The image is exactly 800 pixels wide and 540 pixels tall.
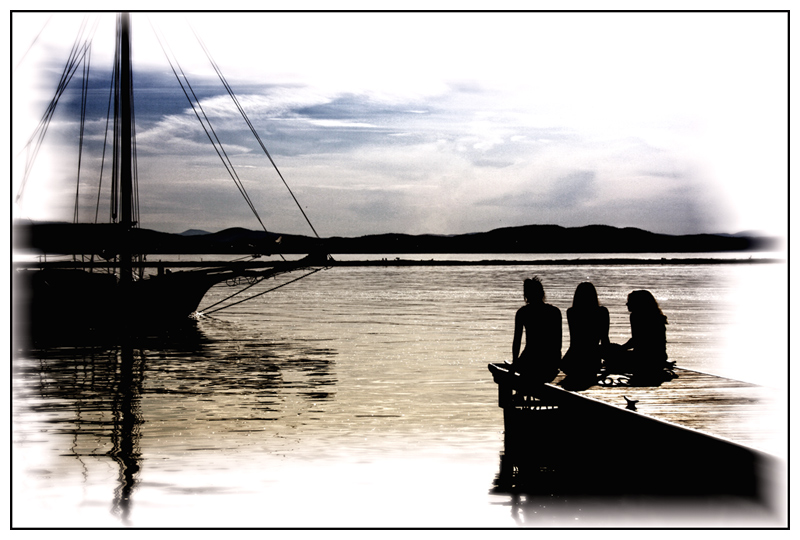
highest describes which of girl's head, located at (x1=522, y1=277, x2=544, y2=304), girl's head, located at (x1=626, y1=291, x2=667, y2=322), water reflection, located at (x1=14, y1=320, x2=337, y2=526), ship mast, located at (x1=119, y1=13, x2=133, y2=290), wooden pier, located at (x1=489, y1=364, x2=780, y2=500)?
ship mast, located at (x1=119, y1=13, x2=133, y2=290)

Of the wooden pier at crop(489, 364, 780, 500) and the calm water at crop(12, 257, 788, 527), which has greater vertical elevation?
the wooden pier at crop(489, 364, 780, 500)

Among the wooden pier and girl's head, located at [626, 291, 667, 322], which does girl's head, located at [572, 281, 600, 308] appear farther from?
the wooden pier

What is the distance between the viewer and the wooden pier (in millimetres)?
7906

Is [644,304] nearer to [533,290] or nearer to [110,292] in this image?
[533,290]

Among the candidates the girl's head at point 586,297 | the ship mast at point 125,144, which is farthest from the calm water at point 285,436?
the ship mast at point 125,144

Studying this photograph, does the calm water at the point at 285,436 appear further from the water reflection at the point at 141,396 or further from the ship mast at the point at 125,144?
the ship mast at the point at 125,144

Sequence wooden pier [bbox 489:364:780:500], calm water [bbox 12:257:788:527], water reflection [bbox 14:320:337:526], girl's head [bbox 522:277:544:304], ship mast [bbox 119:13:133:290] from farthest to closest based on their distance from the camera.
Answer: ship mast [bbox 119:13:133:290]
water reflection [bbox 14:320:337:526]
girl's head [bbox 522:277:544:304]
calm water [bbox 12:257:788:527]
wooden pier [bbox 489:364:780:500]

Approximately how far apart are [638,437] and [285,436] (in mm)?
6415

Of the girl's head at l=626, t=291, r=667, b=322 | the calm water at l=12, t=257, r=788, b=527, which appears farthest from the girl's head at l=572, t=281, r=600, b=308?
the calm water at l=12, t=257, r=788, b=527

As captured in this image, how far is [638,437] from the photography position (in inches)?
367

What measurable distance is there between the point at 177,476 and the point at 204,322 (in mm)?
32998

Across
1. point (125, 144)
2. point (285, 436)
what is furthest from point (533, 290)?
point (125, 144)

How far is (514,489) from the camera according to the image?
418 inches

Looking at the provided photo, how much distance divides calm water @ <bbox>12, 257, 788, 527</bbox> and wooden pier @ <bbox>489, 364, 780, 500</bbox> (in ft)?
1.07
